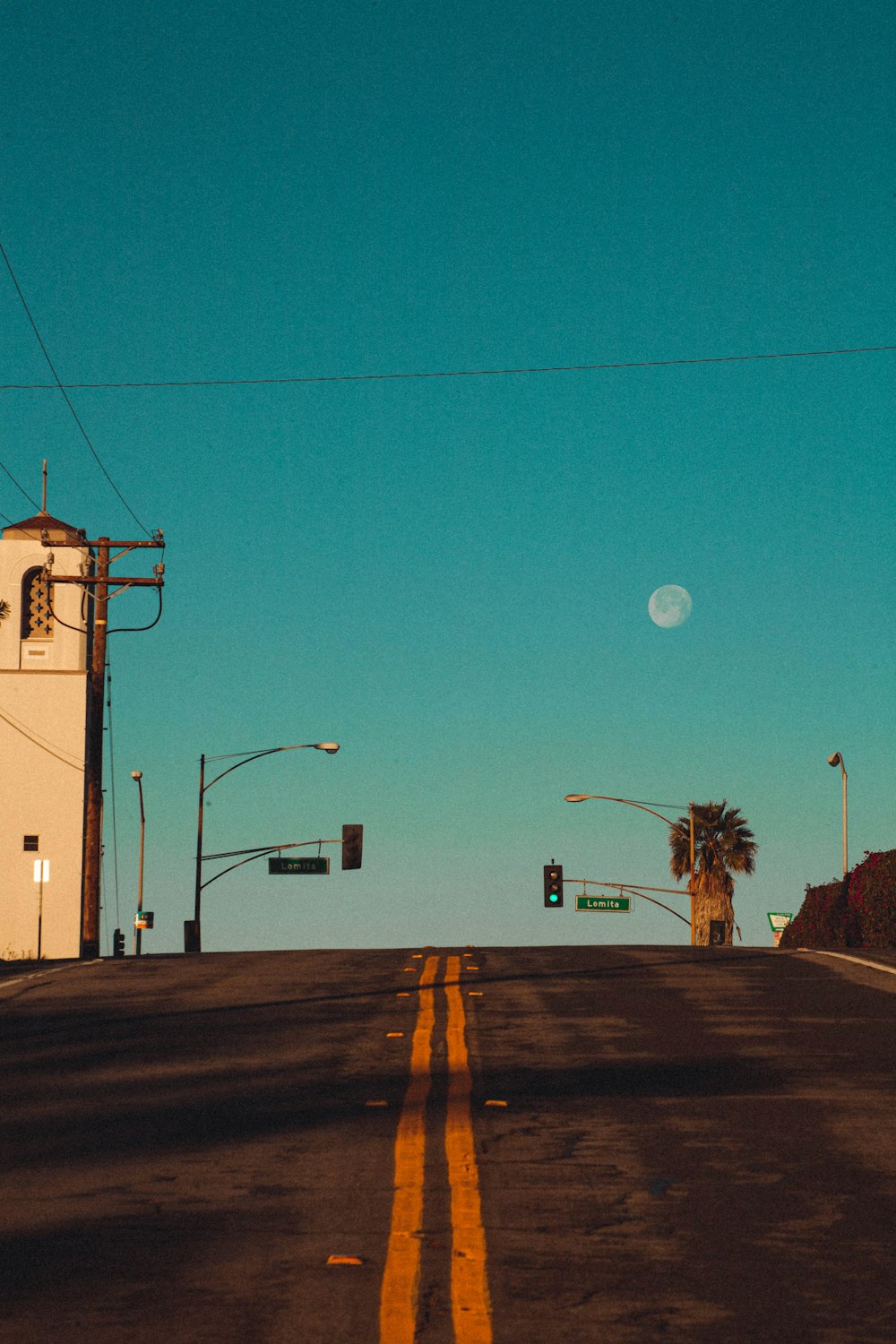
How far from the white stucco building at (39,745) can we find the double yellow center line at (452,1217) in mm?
56487

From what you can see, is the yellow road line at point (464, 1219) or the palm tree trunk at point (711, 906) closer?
the yellow road line at point (464, 1219)

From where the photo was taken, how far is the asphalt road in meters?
6.17

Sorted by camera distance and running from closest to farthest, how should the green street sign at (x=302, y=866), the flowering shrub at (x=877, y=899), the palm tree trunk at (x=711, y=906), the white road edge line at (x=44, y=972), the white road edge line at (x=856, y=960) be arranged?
the white road edge line at (x=44, y=972)
the white road edge line at (x=856, y=960)
the flowering shrub at (x=877, y=899)
the green street sign at (x=302, y=866)
the palm tree trunk at (x=711, y=906)

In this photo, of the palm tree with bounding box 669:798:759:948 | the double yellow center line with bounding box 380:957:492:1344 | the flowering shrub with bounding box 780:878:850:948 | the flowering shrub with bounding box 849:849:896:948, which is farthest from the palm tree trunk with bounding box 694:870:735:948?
the double yellow center line with bounding box 380:957:492:1344

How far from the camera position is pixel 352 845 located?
58.7 m

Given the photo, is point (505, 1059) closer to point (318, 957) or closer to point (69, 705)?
point (318, 957)

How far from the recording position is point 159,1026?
14234 millimetres

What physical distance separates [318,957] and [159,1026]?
7.38 meters

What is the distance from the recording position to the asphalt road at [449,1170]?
6172 mm

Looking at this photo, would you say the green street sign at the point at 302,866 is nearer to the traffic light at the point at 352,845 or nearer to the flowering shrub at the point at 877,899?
the traffic light at the point at 352,845

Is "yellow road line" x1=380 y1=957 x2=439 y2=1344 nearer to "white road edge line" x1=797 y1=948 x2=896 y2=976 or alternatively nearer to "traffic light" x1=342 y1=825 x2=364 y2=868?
"white road edge line" x1=797 y1=948 x2=896 y2=976

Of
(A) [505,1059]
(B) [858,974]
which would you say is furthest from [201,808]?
(A) [505,1059]

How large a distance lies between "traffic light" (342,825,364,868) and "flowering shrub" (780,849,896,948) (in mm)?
22931

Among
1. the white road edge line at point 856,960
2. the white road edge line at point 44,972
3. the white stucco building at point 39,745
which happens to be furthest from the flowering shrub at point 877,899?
the white stucco building at point 39,745
